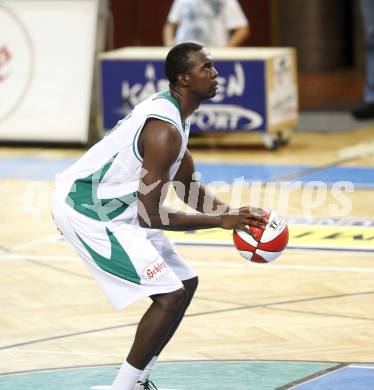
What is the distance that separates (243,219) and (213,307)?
2.30 m

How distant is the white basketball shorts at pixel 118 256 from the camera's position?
5.42 meters

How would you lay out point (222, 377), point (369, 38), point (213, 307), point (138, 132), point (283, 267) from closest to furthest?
1. point (138, 132)
2. point (222, 377)
3. point (213, 307)
4. point (283, 267)
5. point (369, 38)

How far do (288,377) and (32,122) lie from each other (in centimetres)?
859

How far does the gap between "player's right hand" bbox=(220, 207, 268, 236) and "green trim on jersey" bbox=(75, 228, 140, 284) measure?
17.1 inches

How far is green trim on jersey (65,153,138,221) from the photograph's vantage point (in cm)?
561

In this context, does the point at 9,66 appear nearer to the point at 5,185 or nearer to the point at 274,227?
the point at 5,185

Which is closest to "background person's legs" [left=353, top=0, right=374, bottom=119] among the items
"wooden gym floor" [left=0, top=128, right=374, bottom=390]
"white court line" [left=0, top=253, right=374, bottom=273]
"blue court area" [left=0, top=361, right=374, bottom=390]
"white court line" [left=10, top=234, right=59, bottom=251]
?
"wooden gym floor" [left=0, top=128, right=374, bottom=390]

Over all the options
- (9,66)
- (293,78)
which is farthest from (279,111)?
(9,66)

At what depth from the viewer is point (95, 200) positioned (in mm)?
5621

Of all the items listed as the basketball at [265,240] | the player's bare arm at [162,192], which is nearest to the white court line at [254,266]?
the basketball at [265,240]

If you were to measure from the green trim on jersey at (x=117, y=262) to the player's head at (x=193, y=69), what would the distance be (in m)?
0.74

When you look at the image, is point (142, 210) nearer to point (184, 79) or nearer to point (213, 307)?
point (184, 79)

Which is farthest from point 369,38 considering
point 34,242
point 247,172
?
point 34,242

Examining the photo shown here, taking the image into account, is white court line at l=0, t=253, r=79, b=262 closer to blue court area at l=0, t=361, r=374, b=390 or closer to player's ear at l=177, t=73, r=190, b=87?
blue court area at l=0, t=361, r=374, b=390
